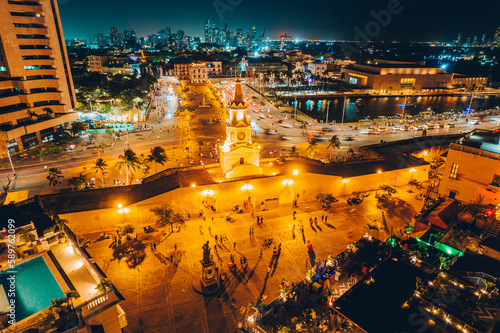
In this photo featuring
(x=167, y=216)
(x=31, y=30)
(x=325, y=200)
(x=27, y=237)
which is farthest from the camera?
(x=31, y=30)

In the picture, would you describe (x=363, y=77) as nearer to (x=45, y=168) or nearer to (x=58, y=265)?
(x=45, y=168)

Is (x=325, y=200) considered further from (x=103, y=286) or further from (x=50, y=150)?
(x=50, y=150)

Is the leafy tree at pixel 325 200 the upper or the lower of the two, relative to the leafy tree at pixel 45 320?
lower

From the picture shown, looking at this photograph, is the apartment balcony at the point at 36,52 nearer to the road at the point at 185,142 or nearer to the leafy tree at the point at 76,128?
the leafy tree at the point at 76,128

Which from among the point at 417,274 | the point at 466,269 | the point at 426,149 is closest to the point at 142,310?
the point at 417,274

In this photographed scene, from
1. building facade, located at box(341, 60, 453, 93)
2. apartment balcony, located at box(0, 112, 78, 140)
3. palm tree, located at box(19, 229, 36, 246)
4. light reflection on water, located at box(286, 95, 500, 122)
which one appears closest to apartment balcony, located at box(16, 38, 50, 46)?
apartment balcony, located at box(0, 112, 78, 140)

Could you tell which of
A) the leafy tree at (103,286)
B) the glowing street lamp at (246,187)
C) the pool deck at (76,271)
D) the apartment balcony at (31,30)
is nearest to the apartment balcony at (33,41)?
the apartment balcony at (31,30)

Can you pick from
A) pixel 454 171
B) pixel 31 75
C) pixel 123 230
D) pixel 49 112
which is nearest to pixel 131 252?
pixel 123 230

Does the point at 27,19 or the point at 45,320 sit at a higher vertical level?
the point at 27,19
